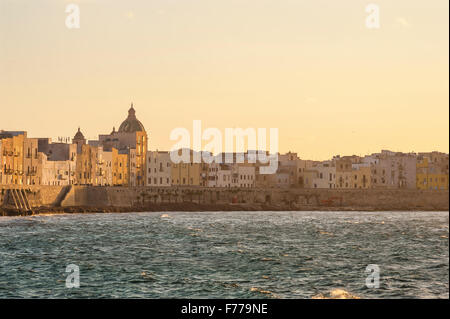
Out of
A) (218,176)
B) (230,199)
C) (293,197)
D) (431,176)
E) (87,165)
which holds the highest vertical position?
(87,165)

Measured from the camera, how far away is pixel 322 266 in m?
40.2

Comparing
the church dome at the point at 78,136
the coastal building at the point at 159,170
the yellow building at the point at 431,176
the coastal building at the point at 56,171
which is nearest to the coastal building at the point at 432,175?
the yellow building at the point at 431,176

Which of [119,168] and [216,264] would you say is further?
[119,168]

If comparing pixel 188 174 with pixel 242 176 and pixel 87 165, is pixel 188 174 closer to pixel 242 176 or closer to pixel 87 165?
pixel 242 176

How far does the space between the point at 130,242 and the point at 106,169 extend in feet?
269

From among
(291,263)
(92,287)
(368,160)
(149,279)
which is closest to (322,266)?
(291,263)

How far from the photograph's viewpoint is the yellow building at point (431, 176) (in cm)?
15700

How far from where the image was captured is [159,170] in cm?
15162

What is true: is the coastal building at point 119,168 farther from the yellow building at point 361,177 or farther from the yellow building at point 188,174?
the yellow building at point 361,177

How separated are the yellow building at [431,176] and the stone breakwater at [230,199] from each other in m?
5.42

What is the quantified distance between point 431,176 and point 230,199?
151ft

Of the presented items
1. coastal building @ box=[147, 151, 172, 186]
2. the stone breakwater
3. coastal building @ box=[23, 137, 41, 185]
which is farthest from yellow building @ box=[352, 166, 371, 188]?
coastal building @ box=[23, 137, 41, 185]

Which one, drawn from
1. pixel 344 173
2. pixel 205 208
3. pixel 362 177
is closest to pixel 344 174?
pixel 344 173
